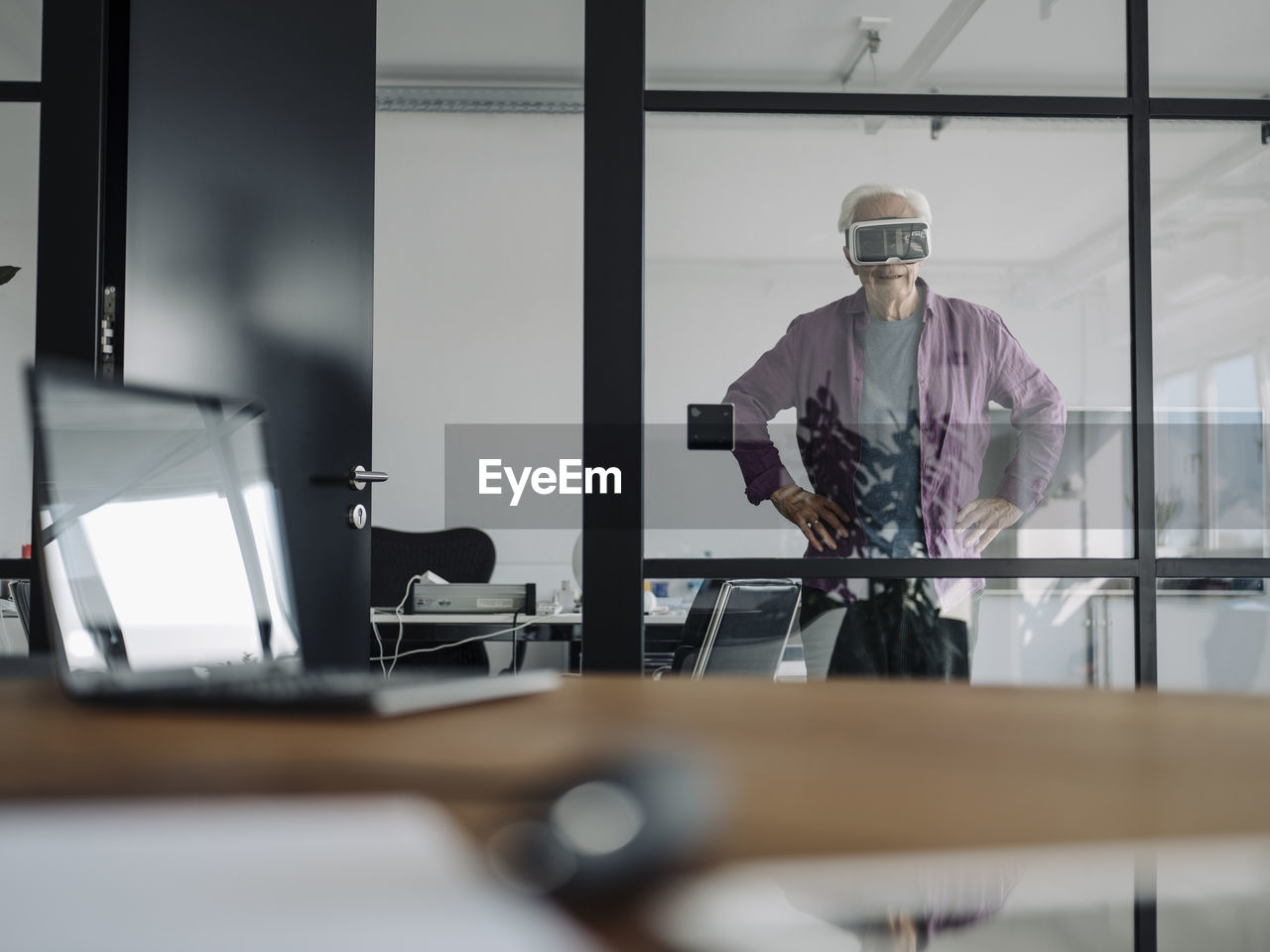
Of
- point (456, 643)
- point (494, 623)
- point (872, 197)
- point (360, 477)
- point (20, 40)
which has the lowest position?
point (456, 643)

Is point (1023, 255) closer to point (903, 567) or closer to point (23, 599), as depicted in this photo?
point (903, 567)

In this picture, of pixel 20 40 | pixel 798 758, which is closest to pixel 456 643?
pixel 20 40

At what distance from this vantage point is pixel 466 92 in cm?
626

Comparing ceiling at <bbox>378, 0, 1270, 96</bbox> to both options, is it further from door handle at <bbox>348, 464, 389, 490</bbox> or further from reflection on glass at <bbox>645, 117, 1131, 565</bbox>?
door handle at <bbox>348, 464, 389, 490</bbox>

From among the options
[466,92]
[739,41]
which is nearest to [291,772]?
[739,41]

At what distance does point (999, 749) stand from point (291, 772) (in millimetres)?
278

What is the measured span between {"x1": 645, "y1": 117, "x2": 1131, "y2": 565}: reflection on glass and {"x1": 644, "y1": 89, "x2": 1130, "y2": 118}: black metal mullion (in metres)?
0.03

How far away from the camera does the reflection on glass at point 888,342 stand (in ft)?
8.24

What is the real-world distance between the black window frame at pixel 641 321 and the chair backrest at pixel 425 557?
3.01 metres

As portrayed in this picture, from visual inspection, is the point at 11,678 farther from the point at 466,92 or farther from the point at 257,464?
the point at 466,92

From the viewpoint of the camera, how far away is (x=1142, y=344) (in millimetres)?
2543

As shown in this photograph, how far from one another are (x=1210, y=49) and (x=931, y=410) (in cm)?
118

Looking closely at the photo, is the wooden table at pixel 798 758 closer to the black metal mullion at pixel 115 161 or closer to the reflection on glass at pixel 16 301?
the black metal mullion at pixel 115 161

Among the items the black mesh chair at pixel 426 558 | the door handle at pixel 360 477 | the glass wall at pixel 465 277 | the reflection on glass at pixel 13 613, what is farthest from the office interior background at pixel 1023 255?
the glass wall at pixel 465 277
